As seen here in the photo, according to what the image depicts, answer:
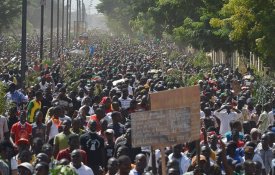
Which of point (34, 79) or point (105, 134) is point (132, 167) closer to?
point (105, 134)

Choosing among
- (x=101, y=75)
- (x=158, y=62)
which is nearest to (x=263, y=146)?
(x=101, y=75)

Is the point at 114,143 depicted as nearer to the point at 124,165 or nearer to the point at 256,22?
the point at 124,165

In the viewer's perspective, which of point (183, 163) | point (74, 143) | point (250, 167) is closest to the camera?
point (250, 167)

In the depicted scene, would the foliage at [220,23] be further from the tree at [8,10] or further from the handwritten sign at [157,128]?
the handwritten sign at [157,128]

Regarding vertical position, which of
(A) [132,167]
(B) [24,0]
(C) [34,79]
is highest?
(B) [24,0]

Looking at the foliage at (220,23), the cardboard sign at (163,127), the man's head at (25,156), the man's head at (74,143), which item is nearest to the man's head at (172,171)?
the cardboard sign at (163,127)

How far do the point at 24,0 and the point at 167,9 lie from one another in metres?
18.3

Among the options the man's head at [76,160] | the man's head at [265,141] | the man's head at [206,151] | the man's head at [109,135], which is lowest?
the man's head at [76,160]

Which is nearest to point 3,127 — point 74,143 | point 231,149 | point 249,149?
point 74,143

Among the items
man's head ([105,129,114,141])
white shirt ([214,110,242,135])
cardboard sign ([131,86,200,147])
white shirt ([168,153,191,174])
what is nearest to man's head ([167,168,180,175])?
cardboard sign ([131,86,200,147])

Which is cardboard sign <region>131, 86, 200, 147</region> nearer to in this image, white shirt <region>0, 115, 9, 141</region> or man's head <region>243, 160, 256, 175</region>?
man's head <region>243, 160, 256, 175</region>

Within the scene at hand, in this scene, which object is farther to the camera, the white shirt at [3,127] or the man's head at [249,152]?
the white shirt at [3,127]

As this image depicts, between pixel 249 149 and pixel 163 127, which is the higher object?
pixel 163 127

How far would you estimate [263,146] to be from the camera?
13.2 m
